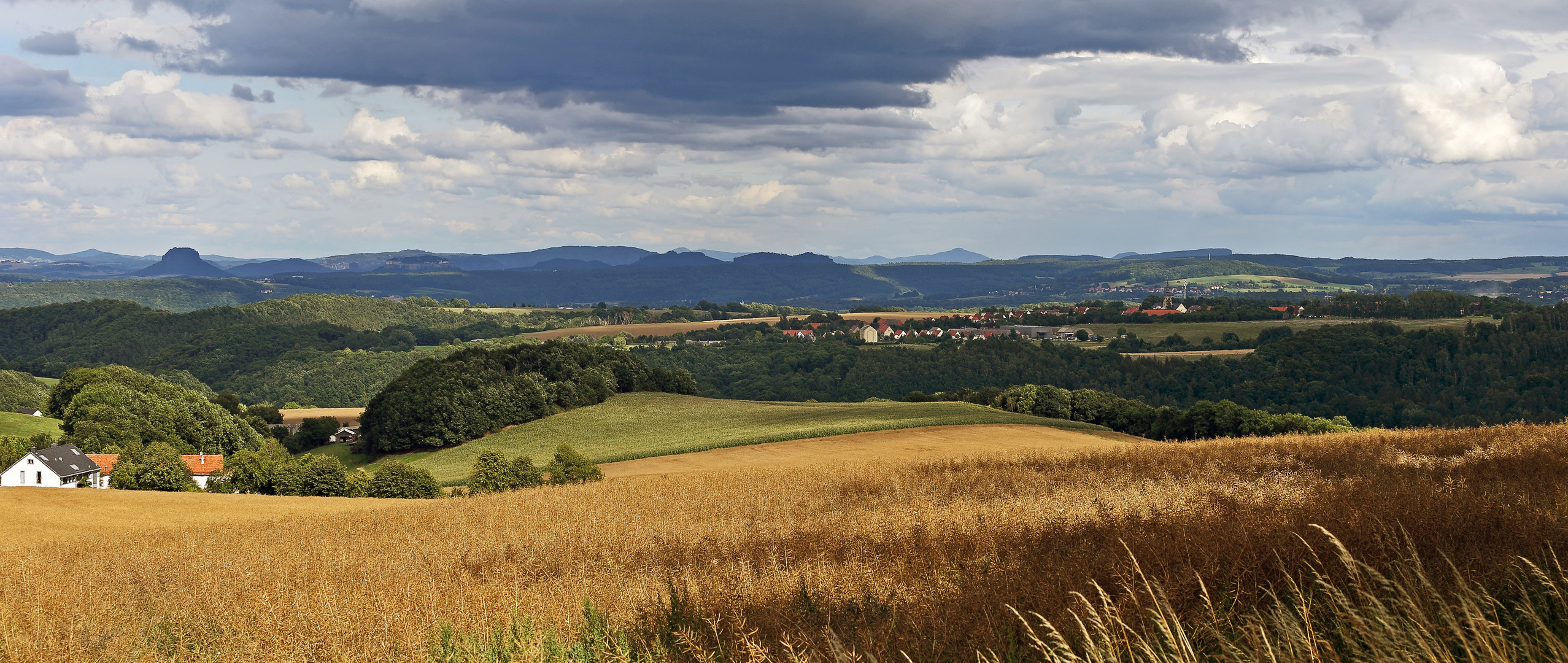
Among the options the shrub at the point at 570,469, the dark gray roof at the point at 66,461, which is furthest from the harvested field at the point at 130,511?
the dark gray roof at the point at 66,461

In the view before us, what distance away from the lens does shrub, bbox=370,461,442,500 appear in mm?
47562

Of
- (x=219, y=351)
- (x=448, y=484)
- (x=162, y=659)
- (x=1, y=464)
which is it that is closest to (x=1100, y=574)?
(x=162, y=659)

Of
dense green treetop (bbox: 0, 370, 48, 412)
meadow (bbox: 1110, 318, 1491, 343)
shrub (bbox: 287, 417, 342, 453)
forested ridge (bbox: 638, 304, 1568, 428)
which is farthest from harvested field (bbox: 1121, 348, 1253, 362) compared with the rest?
dense green treetop (bbox: 0, 370, 48, 412)

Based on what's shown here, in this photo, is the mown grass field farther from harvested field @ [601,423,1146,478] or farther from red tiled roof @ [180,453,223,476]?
harvested field @ [601,423,1146,478]

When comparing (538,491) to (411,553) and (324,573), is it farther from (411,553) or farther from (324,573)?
(324,573)

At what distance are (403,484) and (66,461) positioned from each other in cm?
2816

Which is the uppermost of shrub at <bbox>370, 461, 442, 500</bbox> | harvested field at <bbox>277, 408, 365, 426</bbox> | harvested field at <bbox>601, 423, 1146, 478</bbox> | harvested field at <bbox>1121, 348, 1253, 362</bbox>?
harvested field at <bbox>601, 423, 1146, 478</bbox>

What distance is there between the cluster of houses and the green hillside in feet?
38.4

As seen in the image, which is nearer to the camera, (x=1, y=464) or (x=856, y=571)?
(x=856, y=571)

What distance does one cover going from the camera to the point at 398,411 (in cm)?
7462

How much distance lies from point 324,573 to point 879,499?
1017 cm

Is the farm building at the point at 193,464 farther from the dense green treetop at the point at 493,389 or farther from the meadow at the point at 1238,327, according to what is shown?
the meadow at the point at 1238,327

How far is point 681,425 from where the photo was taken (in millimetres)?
69562

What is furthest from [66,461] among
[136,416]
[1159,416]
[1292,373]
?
[1292,373]
